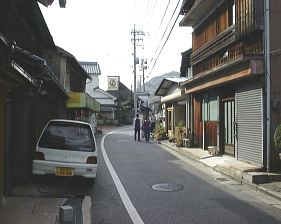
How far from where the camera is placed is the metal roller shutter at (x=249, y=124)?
14219mm

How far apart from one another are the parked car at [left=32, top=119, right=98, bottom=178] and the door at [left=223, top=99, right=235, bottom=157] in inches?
314

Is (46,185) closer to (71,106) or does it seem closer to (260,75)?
(260,75)

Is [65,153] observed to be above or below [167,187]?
above

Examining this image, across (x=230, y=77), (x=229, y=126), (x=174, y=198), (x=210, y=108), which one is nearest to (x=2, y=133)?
(x=174, y=198)

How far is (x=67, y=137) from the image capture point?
11492mm

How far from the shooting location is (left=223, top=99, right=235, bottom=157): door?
58.8 feet

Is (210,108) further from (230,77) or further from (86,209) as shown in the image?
(86,209)

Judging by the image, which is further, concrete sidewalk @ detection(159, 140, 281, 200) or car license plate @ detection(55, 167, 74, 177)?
concrete sidewalk @ detection(159, 140, 281, 200)

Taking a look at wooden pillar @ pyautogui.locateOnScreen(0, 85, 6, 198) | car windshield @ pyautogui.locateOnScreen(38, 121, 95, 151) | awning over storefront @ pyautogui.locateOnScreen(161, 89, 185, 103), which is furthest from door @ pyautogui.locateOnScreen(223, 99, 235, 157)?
wooden pillar @ pyautogui.locateOnScreen(0, 85, 6, 198)

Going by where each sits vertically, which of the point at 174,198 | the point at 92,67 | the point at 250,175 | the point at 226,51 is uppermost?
the point at 92,67

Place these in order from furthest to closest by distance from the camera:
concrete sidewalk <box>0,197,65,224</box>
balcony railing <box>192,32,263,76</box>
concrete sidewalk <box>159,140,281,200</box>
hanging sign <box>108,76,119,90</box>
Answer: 1. hanging sign <box>108,76,119,90</box>
2. balcony railing <box>192,32,263,76</box>
3. concrete sidewalk <box>159,140,281,200</box>
4. concrete sidewalk <box>0,197,65,224</box>

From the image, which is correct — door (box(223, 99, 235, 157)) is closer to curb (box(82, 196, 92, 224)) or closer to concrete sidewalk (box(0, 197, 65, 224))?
curb (box(82, 196, 92, 224))

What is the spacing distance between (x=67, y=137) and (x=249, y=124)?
677 centimetres

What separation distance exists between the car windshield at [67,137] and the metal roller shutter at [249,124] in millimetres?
5765
